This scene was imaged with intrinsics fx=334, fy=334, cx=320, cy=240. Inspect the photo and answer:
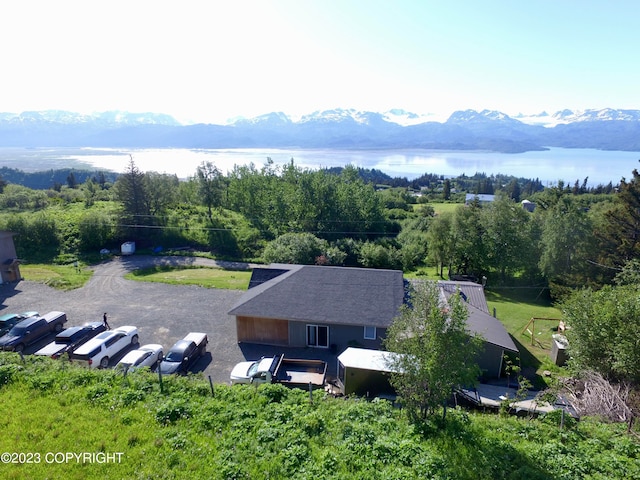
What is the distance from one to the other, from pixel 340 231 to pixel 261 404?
37.0 m

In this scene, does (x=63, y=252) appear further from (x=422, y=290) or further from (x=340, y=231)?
(x=422, y=290)

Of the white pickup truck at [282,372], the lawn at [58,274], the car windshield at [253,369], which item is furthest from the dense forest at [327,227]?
the car windshield at [253,369]

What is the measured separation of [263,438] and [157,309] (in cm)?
1740

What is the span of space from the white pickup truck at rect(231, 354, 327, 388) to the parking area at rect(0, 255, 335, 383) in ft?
3.68

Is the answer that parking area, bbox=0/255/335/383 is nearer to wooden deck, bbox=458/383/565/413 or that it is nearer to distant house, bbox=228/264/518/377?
distant house, bbox=228/264/518/377

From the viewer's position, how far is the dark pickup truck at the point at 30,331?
1802 cm

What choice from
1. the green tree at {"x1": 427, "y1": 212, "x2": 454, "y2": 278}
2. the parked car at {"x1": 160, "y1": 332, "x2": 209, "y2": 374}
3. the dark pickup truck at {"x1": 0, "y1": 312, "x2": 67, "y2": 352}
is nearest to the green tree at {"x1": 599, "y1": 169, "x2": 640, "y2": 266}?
the green tree at {"x1": 427, "y1": 212, "x2": 454, "y2": 278}

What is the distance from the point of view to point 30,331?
19.0 m

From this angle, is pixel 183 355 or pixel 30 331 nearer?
pixel 183 355

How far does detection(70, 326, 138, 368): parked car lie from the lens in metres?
16.2

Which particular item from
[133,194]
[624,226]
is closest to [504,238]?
[624,226]

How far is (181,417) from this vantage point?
10.7 m

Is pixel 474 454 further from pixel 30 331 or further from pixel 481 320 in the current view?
pixel 30 331

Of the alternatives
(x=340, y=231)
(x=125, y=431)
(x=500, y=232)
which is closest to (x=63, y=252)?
(x=340, y=231)
